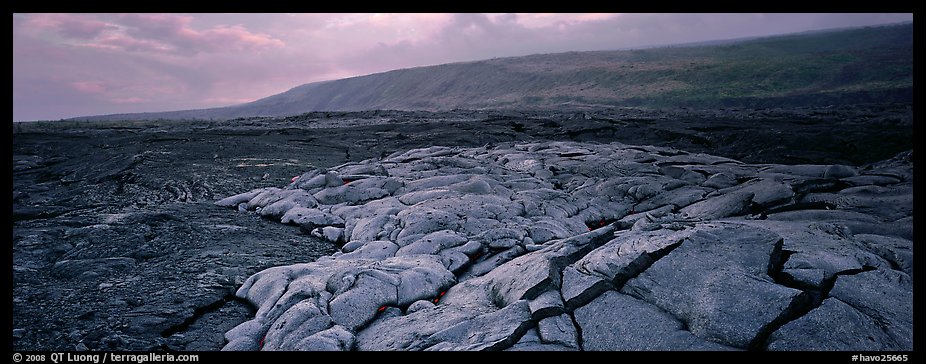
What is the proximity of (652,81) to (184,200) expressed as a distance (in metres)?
55.9

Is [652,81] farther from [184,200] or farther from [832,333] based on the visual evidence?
[832,333]

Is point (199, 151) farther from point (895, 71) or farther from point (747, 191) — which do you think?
point (895, 71)

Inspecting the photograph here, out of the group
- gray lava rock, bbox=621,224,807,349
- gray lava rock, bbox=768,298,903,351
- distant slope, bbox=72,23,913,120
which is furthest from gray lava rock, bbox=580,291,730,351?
distant slope, bbox=72,23,913,120

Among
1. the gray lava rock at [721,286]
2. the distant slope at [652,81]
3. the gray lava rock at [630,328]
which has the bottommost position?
the gray lava rock at [630,328]

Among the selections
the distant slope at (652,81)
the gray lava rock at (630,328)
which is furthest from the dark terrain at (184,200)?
the distant slope at (652,81)

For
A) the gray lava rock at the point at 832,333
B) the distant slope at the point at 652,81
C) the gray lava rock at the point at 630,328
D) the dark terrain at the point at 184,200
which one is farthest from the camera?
the distant slope at the point at 652,81

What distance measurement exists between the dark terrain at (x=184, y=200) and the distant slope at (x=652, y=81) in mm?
20117

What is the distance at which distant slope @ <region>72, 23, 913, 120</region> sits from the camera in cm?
4309

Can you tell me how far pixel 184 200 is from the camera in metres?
11.1

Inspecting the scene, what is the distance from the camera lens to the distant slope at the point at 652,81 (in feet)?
141

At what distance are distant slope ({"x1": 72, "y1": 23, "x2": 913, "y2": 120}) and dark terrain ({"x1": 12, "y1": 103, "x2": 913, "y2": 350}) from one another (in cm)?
2012

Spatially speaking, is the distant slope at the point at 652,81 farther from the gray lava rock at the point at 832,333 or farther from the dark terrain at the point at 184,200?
the gray lava rock at the point at 832,333

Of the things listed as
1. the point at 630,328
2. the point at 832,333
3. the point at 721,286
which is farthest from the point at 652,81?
the point at 630,328
